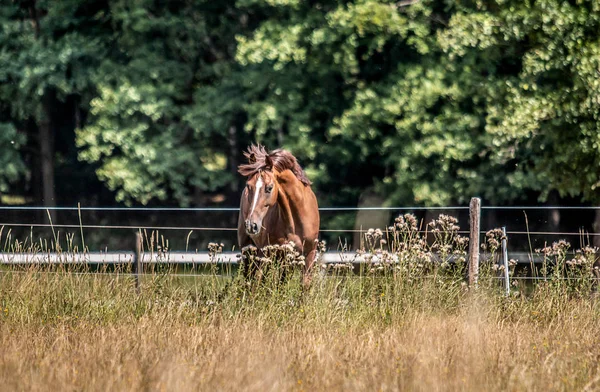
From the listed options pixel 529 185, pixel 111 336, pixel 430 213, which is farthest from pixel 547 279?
pixel 430 213

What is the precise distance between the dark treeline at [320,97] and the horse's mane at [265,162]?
494 cm

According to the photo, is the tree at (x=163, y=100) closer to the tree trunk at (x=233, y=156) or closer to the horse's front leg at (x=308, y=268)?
the tree trunk at (x=233, y=156)

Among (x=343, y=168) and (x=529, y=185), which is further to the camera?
(x=343, y=168)

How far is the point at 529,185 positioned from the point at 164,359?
42.8ft

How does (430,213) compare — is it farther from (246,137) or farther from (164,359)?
(164,359)

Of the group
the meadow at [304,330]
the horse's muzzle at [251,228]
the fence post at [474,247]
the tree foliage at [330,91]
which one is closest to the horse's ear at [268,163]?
the horse's muzzle at [251,228]

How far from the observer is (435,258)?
30.6ft

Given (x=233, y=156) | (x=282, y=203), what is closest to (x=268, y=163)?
(x=282, y=203)

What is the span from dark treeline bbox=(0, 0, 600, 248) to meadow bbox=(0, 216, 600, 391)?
210 inches

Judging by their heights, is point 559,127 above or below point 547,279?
above

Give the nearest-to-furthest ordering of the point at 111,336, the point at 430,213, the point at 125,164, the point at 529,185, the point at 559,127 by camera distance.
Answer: the point at 111,336, the point at 559,127, the point at 529,185, the point at 430,213, the point at 125,164

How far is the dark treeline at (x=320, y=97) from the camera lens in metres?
14.4

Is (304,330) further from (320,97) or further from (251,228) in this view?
(320,97)

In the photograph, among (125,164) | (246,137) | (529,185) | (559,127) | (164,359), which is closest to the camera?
(164,359)
